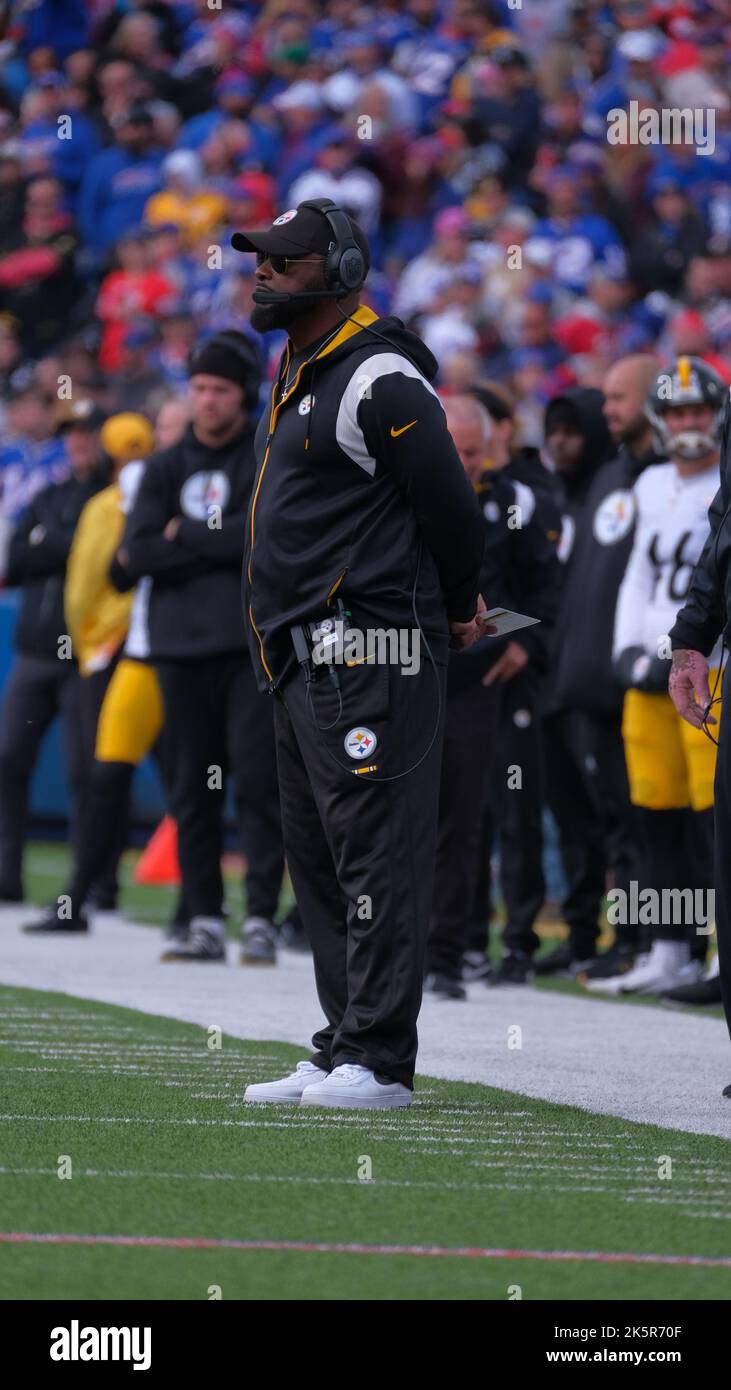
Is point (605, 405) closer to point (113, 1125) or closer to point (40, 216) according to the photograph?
point (113, 1125)

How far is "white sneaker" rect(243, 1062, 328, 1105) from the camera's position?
569 cm

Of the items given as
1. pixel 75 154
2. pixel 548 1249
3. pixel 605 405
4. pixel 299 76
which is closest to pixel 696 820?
pixel 605 405

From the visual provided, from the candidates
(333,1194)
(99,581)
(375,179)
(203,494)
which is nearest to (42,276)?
(375,179)

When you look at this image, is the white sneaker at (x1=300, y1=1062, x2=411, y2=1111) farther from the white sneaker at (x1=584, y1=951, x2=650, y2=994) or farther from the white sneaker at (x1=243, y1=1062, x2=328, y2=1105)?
the white sneaker at (x1=584, y1=951, x2=650, y2=994)

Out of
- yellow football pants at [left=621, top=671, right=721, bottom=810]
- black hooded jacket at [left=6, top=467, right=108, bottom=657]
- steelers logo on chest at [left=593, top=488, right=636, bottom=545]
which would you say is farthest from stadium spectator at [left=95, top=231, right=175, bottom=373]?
yellow football pants at [left=621, top=671, right=721, bottom=810]

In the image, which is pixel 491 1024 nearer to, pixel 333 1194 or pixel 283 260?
pixel 283 260

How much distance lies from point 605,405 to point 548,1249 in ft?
19.3

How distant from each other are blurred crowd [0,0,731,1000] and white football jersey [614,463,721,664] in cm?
254

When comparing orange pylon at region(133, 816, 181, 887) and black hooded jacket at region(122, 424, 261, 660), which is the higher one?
black hooded jacket at region(122, 424, 261, 660)

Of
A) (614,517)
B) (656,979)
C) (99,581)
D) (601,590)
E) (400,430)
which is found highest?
(400,430)

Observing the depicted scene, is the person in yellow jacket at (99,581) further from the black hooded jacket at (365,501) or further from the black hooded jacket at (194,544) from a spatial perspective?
the black hooded jacket at (365,501)

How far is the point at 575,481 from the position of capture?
33.7 feet

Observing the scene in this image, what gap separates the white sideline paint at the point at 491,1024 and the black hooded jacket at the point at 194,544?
1308mm

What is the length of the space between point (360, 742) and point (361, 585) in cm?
37
